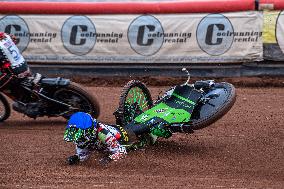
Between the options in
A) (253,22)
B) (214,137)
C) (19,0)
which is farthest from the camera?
(19,0)

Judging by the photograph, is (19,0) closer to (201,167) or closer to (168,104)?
(168,104)

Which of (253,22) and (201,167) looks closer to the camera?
(201,167)

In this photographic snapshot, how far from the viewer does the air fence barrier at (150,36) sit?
14.2 meters

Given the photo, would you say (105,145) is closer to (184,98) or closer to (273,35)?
(184,98)

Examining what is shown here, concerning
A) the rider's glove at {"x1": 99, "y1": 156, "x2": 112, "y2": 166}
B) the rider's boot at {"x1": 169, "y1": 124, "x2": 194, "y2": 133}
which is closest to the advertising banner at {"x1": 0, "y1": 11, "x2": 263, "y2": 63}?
the rider's boot at {"x1": 169, "y1": 124, "x2": 194, "y2": 133}

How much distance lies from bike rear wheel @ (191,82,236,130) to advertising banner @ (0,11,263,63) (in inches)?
212

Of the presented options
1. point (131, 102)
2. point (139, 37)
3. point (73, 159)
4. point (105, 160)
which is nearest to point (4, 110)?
point (131, 102)

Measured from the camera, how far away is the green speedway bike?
27.4 ft

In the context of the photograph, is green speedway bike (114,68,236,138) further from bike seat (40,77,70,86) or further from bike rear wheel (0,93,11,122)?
bike rear wheel (0,93,11,122)

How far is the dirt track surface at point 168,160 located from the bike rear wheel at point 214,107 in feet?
1.43

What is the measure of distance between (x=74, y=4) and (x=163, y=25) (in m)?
1.96

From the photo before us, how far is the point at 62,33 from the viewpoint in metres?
14.9

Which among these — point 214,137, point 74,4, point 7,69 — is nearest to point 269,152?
point 214,137

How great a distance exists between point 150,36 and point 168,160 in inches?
262
